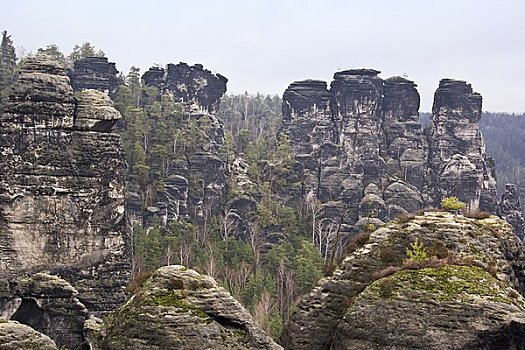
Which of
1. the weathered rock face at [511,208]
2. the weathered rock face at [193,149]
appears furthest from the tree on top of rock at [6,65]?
the weathered rock face at [511,208]

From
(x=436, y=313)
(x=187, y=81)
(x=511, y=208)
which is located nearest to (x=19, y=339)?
(x=436, y=313)

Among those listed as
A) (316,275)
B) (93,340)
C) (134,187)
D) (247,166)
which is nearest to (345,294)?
(93,340)

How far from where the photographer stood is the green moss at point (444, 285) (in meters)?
10.6

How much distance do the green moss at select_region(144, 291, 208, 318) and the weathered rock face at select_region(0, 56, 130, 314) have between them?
22577mm

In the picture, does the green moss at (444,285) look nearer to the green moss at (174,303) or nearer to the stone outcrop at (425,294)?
the stone outcrop at (425,294)

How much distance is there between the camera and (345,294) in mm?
12867

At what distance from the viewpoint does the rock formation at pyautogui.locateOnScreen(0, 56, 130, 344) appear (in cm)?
3269

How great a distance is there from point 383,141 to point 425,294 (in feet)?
216

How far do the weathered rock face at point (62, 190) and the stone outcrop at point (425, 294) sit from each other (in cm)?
2188

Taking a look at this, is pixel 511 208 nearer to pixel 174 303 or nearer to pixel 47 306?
pixel 47 306

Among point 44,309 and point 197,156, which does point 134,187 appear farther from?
point 44,309

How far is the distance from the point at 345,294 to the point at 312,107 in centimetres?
6457

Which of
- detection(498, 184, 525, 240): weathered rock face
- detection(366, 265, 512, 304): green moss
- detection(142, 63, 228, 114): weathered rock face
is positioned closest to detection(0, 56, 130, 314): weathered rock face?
detection(366, 265, 512, 304): green moss

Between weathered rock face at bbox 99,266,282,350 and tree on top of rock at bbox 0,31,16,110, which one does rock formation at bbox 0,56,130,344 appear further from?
weathered rock face at bbox 99,266,282,350
